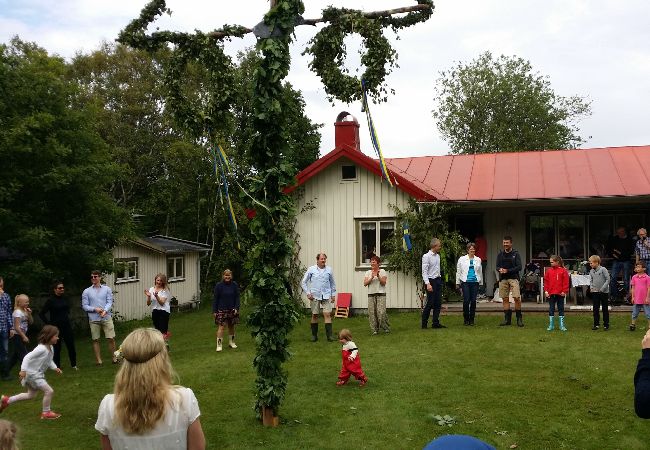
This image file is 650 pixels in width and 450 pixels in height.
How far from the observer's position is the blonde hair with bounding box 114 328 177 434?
3037mm

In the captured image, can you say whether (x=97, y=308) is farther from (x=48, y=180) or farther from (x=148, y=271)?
(x=148, y=271)

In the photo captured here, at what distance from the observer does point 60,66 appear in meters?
17.4

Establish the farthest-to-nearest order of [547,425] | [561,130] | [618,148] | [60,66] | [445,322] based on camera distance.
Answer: [561,130]
[618,148]
[60,66]
[445,322]
[547,425]

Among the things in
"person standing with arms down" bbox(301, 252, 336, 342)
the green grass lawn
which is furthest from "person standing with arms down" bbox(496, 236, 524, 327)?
"person standing with arms down" bbox(301, 252, 336, 342)

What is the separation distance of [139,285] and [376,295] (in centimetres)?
1282

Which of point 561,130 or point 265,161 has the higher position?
point 561,130

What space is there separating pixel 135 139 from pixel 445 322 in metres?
25.0

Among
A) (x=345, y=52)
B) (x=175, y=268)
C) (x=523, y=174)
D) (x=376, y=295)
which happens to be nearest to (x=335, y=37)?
(x=345, y=52)

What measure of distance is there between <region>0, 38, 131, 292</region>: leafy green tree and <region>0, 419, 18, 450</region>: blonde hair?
44.2ft

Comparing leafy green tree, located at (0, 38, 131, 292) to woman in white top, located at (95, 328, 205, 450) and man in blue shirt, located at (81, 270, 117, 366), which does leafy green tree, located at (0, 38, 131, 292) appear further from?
woman in white top, located at (95, 328, 205, 450)

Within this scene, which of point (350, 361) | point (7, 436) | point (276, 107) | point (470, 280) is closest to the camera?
point (7, 436)

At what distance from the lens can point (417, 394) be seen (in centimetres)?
905

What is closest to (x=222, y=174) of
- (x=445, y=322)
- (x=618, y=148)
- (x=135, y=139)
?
(x=445, y=322)

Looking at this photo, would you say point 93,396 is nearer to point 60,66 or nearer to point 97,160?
point 97,160
